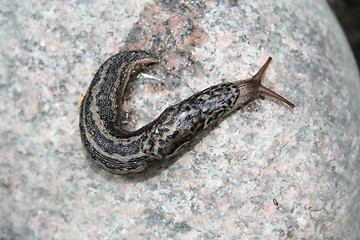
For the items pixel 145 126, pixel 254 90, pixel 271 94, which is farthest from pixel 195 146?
pixel 271 94

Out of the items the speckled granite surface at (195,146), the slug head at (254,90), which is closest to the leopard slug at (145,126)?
the slug head at (254,90)

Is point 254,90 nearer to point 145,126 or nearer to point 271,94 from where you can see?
point 271,94

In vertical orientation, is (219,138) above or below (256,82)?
below

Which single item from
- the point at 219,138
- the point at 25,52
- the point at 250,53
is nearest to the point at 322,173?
the point at 219,138

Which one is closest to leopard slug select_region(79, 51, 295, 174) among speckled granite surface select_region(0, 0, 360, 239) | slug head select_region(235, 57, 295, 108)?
slug head select_region(235, 57, 295, 108)

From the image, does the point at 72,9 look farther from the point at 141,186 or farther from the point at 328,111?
the point at 328,111
